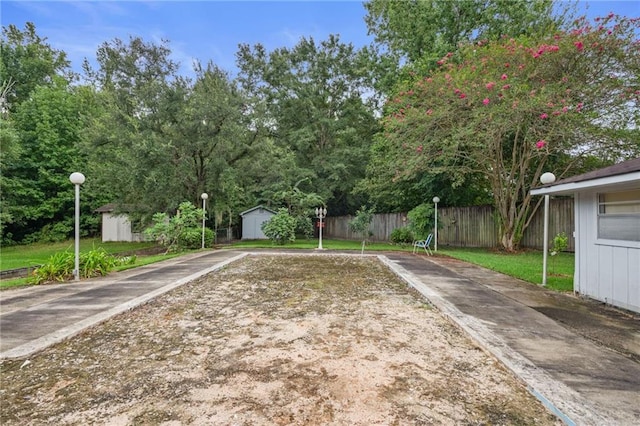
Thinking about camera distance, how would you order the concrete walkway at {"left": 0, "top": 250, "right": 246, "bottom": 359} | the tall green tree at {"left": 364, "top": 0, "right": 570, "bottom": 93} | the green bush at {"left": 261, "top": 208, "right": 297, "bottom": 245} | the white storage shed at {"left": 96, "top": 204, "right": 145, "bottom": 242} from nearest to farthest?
the concrete walkway at {"left": 0, "top": 250, "right": 246, "bottom": 359} < the tall green tree at {"left": 364, "top": 0, "right": 570, "bottom": 93} < the green bush at {"left": 261, "top": 208, "right": 297, "bottom": 245} < the white storage shed at {"left": 96, "top": 204, "right": 145, "bottom": 242}

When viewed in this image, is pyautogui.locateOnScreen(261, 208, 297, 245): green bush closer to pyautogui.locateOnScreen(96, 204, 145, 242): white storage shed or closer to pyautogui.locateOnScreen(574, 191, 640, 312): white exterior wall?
pyautogui.locateOnScreen(96, 204, 145, 242): white storage shed

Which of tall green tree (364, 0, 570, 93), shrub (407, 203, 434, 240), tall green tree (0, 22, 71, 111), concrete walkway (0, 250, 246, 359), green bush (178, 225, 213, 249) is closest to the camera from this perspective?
concrete walkway (0, 250, 246, 359)

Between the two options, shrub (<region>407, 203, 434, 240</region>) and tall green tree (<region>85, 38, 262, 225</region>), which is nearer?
shrub (<region>407, 203, 434, 240</region>)

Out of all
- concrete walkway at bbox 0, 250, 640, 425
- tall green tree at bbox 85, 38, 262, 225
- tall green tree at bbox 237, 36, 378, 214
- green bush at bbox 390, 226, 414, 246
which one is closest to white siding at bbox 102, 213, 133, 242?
tall green tree at bbox 85, 38, 262, 225

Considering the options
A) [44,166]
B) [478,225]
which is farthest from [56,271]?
[44,166]

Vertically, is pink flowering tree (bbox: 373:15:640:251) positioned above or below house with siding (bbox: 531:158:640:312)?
above

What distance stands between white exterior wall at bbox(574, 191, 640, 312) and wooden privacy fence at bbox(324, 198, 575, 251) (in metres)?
6.95

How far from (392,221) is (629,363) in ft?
46.9

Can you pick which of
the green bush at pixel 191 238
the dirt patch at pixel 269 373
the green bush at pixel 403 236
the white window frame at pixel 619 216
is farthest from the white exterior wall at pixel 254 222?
the white window frame at pixel 619 216

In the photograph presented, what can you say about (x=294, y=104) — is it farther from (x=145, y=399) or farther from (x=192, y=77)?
(x=145, y=399)

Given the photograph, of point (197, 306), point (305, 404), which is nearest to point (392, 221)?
point (197, 306)

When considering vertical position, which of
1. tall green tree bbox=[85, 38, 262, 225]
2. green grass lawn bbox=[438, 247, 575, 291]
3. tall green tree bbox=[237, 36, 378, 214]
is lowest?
green grass lawn bbox=[438, 247, 575, 291]

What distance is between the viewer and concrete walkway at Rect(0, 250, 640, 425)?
2.20 m

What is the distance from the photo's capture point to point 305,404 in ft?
6.73
